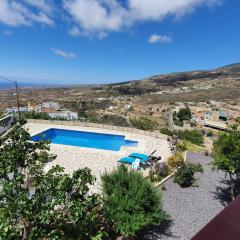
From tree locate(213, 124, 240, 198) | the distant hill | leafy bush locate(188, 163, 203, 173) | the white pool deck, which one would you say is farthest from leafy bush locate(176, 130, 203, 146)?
the distant hill

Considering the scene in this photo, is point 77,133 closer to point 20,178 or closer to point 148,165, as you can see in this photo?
point 148,165

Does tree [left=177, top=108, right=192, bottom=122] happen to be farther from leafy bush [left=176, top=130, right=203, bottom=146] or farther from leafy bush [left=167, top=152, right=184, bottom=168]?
leafy bush [left=167, top=152, right=184, bottom=168]

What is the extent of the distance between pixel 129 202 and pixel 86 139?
16.4m

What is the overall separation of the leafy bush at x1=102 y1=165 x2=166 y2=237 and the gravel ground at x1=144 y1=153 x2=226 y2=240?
0.57 m

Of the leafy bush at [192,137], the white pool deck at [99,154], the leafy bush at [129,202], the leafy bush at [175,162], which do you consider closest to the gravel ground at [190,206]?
the leafy bush at [129,202]

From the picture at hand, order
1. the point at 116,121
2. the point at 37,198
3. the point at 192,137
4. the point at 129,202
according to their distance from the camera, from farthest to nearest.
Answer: the point at 116,121 < the point at 192,137 < the point at 129,202 < the point at 37,198

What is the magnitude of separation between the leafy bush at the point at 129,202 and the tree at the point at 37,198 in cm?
175

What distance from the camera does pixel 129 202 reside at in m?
8.55

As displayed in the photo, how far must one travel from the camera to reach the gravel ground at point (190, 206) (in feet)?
31.1

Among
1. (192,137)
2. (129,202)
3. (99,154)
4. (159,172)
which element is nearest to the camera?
(129,202)

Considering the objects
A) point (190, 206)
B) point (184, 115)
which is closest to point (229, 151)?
point (190, 206)

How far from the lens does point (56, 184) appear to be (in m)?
5.69

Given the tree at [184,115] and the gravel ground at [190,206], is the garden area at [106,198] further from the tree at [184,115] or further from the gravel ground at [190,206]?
the tree at [184,115]

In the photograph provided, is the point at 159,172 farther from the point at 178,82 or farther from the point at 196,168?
the point at 178,82
